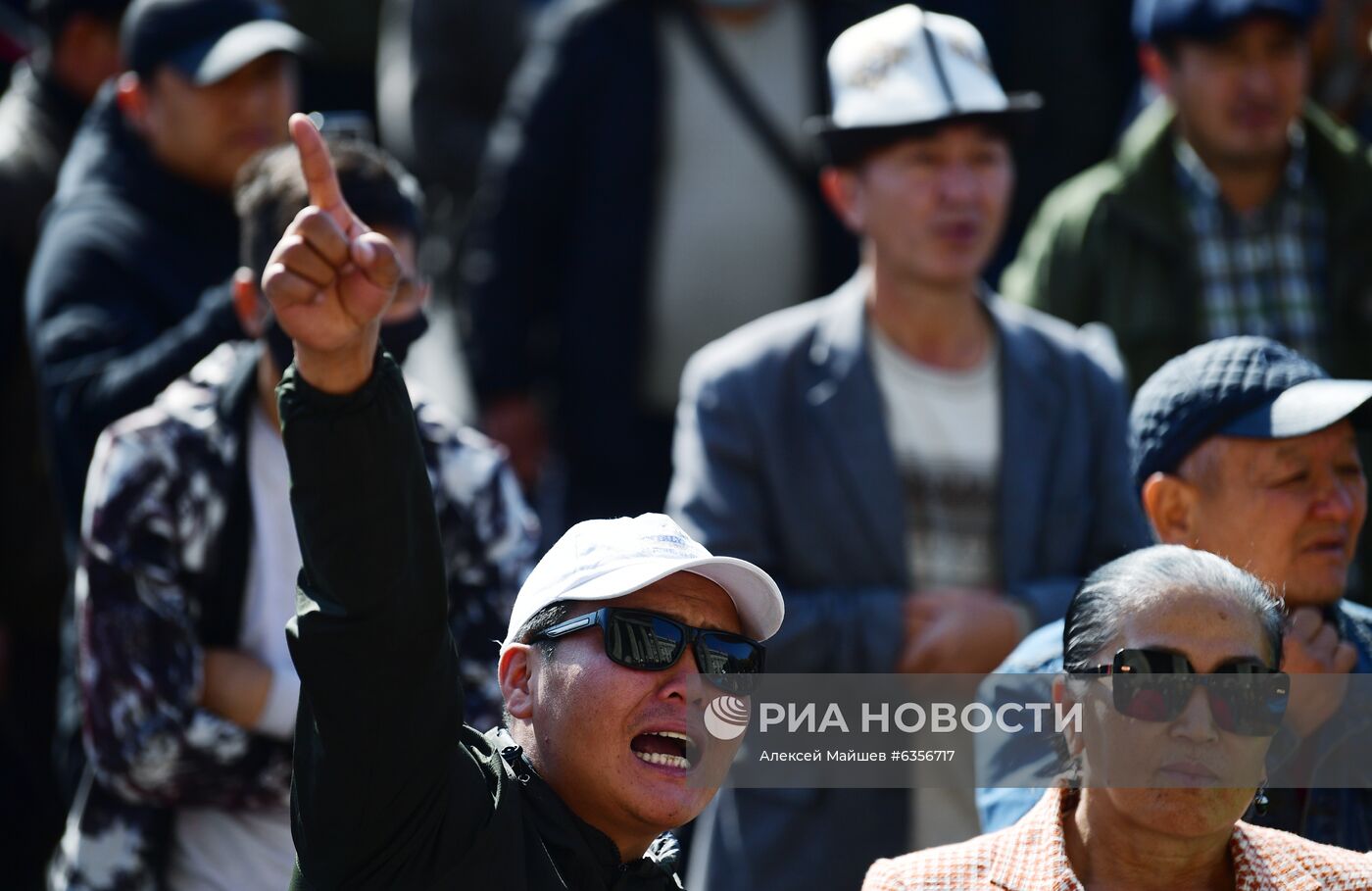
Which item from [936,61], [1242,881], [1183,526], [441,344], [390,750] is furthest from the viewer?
[441,344]

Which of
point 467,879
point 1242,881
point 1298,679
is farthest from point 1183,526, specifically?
point 467,879

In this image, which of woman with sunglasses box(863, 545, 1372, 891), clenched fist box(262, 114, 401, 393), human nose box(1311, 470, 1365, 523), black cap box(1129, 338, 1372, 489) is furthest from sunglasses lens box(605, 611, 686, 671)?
human nose box(1311, 470, 1365, 523)

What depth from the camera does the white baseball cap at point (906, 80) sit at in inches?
173

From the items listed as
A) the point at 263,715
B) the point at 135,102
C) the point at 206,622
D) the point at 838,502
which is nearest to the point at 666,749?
the point at 263,715

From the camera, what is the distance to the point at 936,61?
14.6 ft

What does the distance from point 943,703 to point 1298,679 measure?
0.72 metres

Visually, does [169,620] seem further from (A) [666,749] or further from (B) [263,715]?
(A) [666,749]

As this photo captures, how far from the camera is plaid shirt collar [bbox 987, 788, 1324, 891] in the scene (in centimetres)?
268

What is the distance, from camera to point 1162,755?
8.66ft

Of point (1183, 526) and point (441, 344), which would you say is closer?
point (1183, 526)

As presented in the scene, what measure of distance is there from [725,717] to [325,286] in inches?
33.5

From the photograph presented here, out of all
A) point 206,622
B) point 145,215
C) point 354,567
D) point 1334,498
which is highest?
point 145,215

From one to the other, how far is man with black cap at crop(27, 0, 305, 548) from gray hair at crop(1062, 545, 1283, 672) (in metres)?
2.15

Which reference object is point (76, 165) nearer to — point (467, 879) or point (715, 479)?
point (715, 479)
